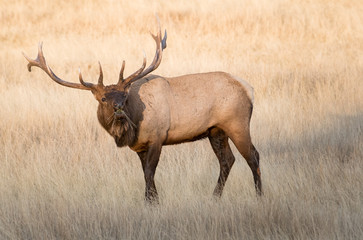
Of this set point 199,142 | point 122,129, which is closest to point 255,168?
point 122,129

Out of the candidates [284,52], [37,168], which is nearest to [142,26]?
[284,52]

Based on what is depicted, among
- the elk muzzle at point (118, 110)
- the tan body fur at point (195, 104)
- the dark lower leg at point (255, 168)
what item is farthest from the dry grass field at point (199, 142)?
the elk muzzle at point (118, 110)

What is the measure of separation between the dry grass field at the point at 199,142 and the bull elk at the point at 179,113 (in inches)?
14.2

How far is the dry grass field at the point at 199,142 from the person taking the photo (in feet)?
15.4

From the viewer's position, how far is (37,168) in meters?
6.26

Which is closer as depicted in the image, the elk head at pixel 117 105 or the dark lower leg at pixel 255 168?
the elk head at pixel 117 105

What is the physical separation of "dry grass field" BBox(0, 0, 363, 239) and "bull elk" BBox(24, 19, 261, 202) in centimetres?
36

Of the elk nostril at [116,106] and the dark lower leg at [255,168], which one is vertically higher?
the elk nostril at [116,106]

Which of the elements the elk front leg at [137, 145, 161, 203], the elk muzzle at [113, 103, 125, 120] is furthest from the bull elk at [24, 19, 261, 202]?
the elk muzzle at [113, 103, 125, 120]

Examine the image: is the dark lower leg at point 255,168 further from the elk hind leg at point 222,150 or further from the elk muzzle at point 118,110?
the elk muzzle at point 118,110

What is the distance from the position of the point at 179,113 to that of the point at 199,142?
5.51ft

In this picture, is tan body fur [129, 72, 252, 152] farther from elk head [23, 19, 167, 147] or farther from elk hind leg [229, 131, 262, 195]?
elk head [23, 19, 167, 147]

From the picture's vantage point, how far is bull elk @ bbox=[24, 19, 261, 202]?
17.9 ft

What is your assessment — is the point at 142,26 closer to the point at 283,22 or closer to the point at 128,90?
the point at 283,22
